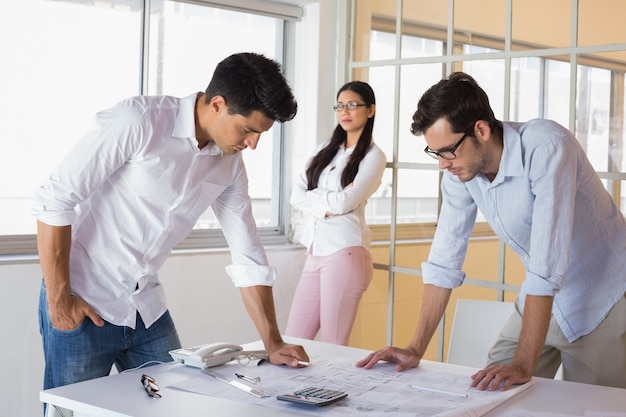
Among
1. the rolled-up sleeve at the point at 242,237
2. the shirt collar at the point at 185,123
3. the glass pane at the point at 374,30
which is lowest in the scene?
the rolled-up sleeve at the point at 242,237

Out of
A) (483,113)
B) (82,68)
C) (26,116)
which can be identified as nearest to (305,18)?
(82,68)

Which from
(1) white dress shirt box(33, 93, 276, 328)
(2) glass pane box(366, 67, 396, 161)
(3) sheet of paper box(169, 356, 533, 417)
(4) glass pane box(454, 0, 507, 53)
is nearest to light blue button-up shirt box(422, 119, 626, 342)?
(3) sheet of paper box(169, 356, 533, 417)

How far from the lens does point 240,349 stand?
221 centimetres

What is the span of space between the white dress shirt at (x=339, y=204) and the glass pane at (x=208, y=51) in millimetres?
835

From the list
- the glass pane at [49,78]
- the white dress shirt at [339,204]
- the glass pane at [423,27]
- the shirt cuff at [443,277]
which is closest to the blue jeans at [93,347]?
the shirt cuff at [443,277]

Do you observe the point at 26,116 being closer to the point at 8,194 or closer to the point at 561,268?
the point at 8,194

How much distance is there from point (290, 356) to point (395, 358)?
291 mm

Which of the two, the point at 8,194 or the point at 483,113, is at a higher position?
the point at 483,113

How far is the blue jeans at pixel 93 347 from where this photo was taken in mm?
2150

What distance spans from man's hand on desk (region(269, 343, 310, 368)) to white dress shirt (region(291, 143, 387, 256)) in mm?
1729

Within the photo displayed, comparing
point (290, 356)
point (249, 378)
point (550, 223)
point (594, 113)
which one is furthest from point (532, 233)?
point (594, 113)

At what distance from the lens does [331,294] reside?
3867mm

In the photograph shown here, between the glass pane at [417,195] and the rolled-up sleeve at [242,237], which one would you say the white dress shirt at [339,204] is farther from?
the rolled-up sleeve at [242,237]

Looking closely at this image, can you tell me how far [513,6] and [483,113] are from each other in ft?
5.83
